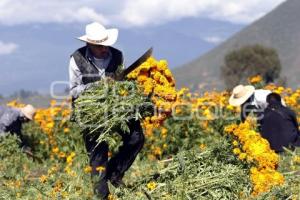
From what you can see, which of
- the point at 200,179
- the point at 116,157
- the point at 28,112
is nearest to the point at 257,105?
the point at 28,112

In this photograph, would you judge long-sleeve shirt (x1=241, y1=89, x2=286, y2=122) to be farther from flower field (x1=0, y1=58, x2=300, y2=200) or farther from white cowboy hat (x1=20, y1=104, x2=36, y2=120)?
white cowboy hat (x1=20, y1=104, x2=36, y2=120)

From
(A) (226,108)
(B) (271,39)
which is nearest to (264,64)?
(A) (226,108)

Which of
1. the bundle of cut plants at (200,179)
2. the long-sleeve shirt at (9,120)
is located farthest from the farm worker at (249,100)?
the long-sleeve shirt at (9,120)

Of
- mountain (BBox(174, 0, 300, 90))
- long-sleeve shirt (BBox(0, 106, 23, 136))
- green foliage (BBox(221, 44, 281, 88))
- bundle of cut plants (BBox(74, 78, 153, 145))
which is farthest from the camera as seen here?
mountain (BBox(174, 0, 300, 90))

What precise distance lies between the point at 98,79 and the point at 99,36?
0.43m

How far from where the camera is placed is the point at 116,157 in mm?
6383

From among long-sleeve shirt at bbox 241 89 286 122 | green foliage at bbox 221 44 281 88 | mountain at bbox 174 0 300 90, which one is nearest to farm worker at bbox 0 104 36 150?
long-sleeve shirt at bbox 241 89 286 122

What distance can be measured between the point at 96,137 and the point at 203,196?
130cm

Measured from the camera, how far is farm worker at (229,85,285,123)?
31.4 feet

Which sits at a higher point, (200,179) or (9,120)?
(9,120)

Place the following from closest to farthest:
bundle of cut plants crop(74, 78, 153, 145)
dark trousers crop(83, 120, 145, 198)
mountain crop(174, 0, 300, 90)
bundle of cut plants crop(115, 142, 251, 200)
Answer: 1. bundle of cut plants crop(115, 142, 251, 200)
2. bundle of cut plants crop(74, 78, 153, 145)
3. dark trousers crop(83, 120, 145, 198)
4. mountain crop(174, 0, 300, 90)

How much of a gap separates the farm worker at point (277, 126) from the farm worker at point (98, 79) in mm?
3465

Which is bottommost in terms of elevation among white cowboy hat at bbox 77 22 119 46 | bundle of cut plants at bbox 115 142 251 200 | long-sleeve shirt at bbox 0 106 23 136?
bundle of cut plants at bbox 115 142 251 200

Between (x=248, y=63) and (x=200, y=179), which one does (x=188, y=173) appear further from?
(x=248, y=63)
